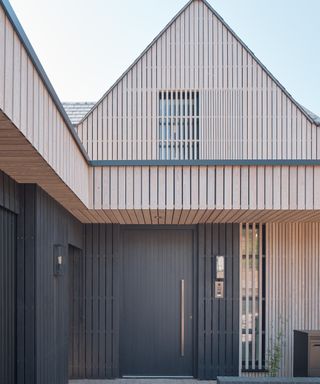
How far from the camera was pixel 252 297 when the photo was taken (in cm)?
758

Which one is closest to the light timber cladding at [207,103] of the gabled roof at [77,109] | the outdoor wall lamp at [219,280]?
the gabled roof at [77,109]

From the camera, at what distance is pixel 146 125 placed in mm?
7211

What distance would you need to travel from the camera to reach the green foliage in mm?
7254

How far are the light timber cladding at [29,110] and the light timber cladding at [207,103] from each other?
289cm

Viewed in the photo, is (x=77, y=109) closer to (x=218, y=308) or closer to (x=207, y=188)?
(x=207, y=188)

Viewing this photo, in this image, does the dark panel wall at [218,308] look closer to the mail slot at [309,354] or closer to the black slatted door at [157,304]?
the black slatted door at [157,304]

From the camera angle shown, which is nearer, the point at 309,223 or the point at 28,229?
the point at 28,229

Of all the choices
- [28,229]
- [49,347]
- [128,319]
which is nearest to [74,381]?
[128,319]

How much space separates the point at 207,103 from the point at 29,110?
4813mm

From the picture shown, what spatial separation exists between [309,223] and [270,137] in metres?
1.55

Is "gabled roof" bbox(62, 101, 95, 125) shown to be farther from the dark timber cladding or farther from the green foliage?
the green foliage

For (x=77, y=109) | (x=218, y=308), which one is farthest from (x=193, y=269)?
(x=77, y=109)

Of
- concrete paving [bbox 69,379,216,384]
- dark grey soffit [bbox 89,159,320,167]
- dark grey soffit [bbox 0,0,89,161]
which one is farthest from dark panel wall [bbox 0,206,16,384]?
concrete paving [bbox 69,379,216,384]

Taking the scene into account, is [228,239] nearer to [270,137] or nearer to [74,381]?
[270,137]
